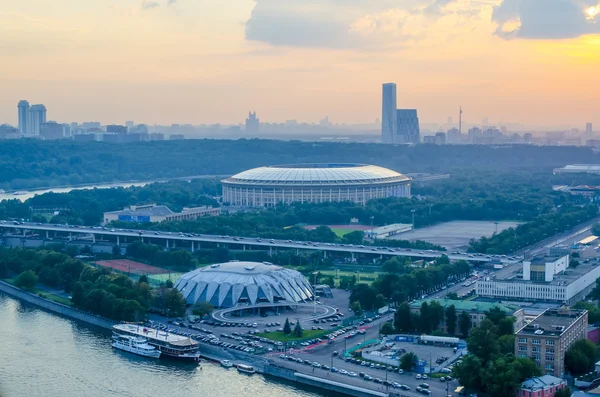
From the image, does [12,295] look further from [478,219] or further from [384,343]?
[478,219]

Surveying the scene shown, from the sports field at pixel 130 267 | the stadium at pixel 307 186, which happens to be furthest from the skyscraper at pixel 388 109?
the sports field at pixel 130 267

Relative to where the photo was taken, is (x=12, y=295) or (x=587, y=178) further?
(x=587, y=178)

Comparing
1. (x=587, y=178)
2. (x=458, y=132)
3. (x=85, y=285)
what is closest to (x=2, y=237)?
(x=85, y=285)

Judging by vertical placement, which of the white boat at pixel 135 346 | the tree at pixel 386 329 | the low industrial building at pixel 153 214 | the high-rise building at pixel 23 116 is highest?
the high-rise building at pixel 23 116

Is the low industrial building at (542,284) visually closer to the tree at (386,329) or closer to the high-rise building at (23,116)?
the tree at (386,329)

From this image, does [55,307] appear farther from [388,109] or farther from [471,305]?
[388,109]

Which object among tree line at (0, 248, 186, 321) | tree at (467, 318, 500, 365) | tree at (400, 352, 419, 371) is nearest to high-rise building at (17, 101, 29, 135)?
tree line at (0, 248, 186, 321)
